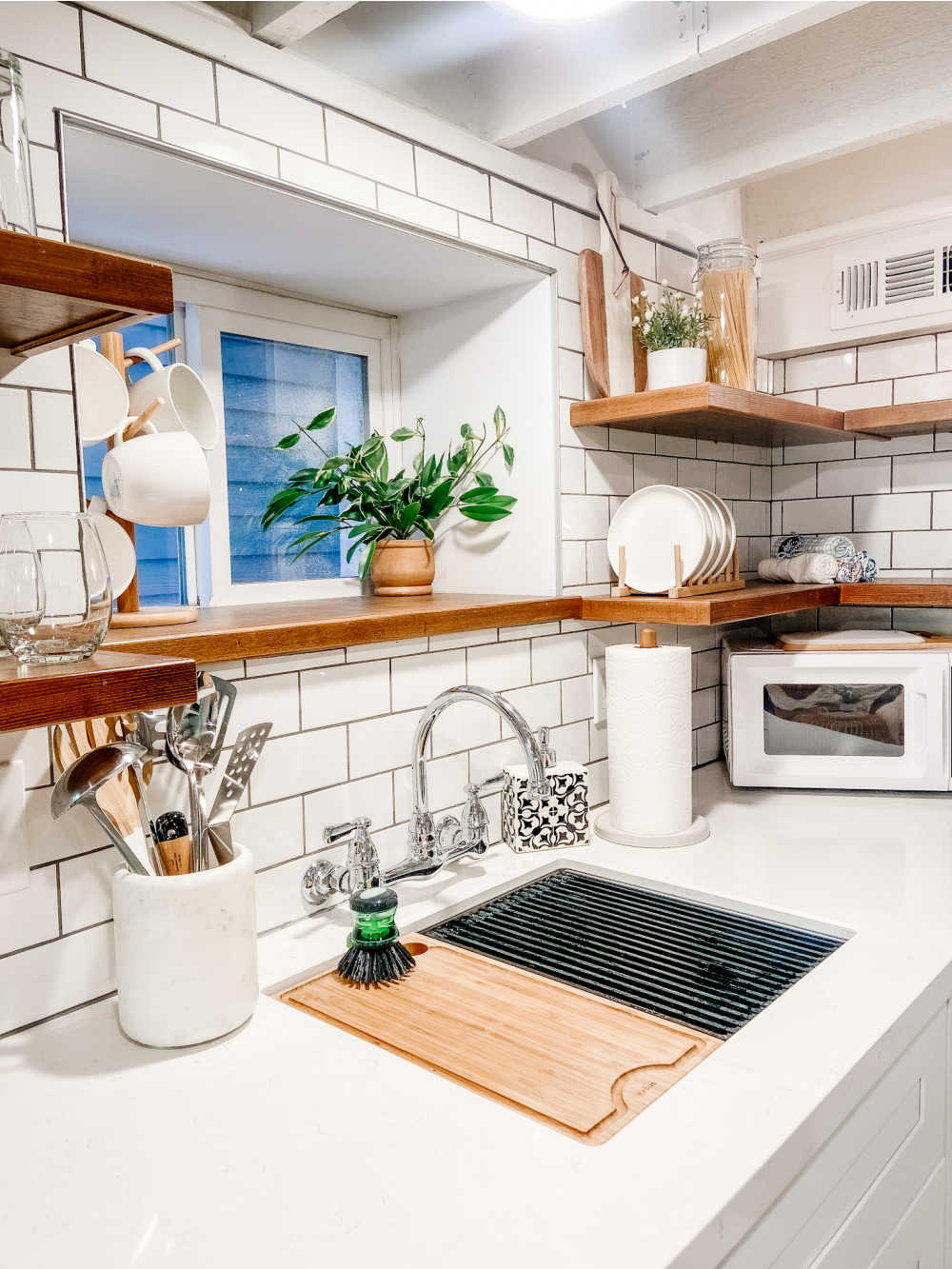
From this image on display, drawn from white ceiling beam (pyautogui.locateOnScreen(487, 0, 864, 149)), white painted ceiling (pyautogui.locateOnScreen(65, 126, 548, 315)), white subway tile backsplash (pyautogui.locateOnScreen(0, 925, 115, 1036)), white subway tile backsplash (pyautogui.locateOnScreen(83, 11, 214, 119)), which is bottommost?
white subway tile backsplash (pyautogui.locateOnScreen(0, 925, 115, 1036))

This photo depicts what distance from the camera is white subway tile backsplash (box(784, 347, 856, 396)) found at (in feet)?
7.22

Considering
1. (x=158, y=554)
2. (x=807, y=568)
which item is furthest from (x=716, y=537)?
(x=158, y=554)

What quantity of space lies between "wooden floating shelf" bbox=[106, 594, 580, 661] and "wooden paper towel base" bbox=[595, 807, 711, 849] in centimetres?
38

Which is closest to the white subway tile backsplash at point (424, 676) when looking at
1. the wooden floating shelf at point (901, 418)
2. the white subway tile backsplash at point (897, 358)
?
the wooden floating shelf at point (901, 418)

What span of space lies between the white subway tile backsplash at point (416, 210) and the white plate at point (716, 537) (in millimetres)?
633

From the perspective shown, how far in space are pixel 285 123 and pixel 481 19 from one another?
0.49m

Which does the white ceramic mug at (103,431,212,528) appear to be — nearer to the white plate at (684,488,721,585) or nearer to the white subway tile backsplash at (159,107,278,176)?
the white subway tile backsplash at (159,107,278,176)

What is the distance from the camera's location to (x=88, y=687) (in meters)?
0.76

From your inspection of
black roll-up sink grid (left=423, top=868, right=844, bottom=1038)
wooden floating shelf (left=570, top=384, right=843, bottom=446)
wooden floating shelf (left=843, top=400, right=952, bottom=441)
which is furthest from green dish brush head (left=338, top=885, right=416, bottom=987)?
wooden floating shelf (left=843, top=400, right=952, bottom=441)

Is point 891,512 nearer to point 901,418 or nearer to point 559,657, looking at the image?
point 901,418

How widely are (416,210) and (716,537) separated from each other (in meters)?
0.76

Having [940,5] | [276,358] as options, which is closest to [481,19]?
[276,358]

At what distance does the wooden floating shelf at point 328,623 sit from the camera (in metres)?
1.13

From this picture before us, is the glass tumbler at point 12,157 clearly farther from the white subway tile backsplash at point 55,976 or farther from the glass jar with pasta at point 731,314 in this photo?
the glass jar with pasta at point 731,314
